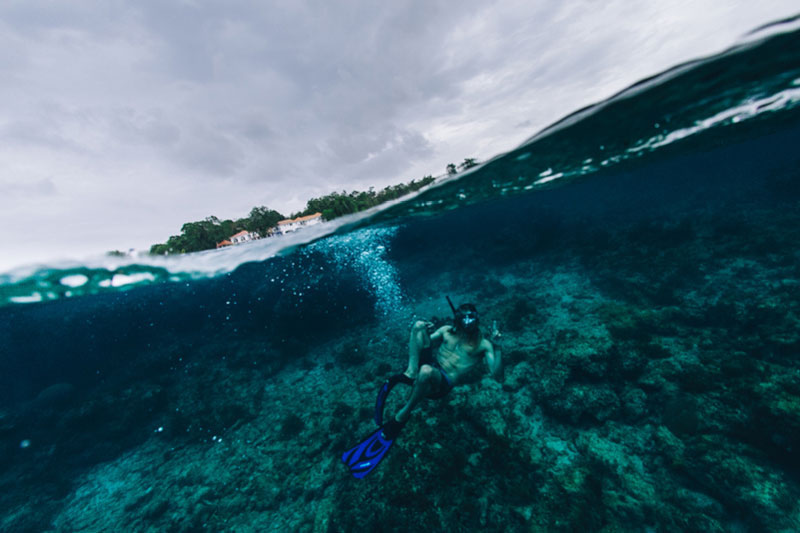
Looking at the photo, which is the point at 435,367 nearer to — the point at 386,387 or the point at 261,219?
the point at 386,387

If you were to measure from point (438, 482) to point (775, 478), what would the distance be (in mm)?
6383

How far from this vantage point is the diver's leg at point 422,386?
16.4ft

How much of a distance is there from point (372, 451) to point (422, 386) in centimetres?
203

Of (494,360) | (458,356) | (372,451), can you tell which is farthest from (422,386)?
(372,451)

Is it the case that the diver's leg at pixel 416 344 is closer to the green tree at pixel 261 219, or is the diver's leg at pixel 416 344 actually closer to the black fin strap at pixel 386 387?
the black fin strap at pixel 386 387

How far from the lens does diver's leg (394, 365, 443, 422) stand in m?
4.99

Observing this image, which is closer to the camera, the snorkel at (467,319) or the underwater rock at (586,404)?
the snorkel at (467,319)

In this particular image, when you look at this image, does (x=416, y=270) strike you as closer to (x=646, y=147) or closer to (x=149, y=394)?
(x=646, y=147)

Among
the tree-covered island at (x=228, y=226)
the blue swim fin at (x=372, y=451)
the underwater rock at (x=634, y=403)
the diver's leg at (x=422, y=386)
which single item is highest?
the tree-covered island at (x=228, y=226)

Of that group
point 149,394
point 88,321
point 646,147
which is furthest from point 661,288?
point 88,321

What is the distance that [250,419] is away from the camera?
11.1 metres

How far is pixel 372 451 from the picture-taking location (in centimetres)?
570

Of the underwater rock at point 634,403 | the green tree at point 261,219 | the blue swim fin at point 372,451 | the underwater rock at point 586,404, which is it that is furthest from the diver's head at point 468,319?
the green tree at point 261,219

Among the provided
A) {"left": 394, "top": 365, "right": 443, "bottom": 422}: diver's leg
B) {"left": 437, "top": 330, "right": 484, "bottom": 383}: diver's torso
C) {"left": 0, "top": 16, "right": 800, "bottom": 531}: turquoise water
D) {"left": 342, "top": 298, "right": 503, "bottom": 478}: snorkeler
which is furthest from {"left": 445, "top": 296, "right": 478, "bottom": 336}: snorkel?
{"left": 0, "top": 16, "right": 800, "bottom": 531}: turquoise water
